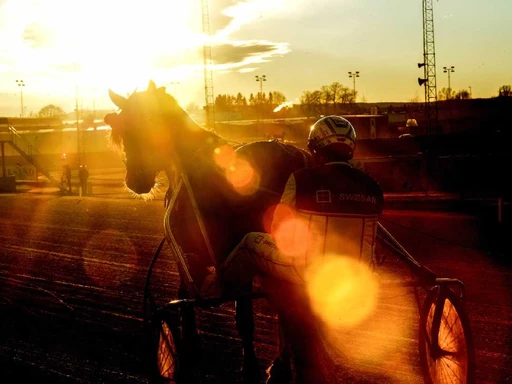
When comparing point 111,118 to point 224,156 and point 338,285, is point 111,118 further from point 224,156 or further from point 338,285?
point 338,285

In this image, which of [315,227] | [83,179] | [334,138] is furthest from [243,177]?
[83,179]

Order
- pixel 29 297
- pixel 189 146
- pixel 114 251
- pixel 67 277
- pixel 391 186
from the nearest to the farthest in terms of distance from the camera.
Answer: pixel 189 146 < pixel 29 297 < pixel 67 277 < pixel 114 251 < pixel 391 186

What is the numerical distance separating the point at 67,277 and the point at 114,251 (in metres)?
2.75

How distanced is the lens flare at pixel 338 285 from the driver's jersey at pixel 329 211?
0.19 ft

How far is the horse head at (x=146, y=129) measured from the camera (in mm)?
5188

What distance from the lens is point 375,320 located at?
7.11m

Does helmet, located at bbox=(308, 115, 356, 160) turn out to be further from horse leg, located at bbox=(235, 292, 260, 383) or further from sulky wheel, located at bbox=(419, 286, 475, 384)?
horse leg, located at bbox=(235, 292, 260, 383)

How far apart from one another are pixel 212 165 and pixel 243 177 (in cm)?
Answer: 35

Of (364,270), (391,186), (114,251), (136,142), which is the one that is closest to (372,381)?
(364,270)

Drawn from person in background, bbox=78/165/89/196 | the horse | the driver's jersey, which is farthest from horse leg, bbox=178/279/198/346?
person in background, bbox=78/165/89/196

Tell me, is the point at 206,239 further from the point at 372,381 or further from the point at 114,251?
the point at 114,251

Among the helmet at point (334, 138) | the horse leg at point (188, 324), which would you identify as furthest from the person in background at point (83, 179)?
the helmet at point (334, 138)

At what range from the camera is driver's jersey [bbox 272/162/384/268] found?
372cm

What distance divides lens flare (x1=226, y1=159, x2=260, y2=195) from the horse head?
0.65 metres
